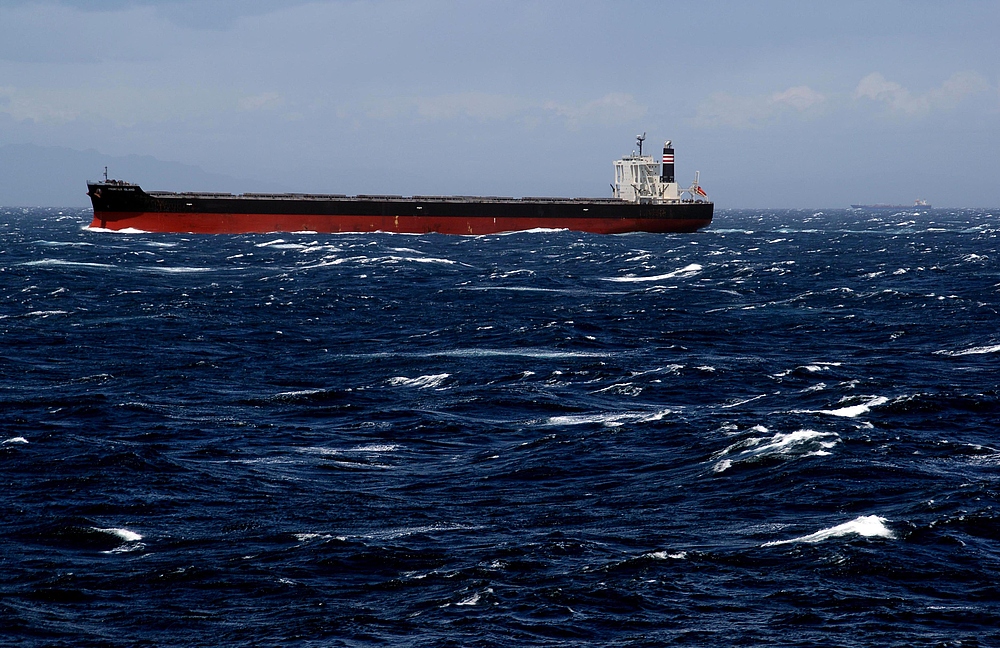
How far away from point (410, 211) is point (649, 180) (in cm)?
2999

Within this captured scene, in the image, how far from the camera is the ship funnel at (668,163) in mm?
124000

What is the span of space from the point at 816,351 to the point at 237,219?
8419 cm

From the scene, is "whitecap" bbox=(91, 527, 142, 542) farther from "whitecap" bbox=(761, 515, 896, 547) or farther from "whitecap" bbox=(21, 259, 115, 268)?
"whitecap" bbox=(21, 259, 115, 268)

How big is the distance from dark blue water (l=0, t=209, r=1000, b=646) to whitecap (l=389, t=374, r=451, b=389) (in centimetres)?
16

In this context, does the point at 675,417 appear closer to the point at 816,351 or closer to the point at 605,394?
the point at 605,394

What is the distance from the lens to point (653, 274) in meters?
73.0

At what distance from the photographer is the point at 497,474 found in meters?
23.6

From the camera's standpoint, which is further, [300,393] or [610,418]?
[300,393]

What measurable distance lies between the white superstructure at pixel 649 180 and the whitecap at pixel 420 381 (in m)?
92.4

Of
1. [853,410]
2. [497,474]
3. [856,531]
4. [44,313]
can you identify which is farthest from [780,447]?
[44,313]

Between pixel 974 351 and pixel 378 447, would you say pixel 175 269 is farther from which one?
pixel 974 351

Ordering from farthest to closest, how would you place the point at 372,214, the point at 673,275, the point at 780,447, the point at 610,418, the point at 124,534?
the point at 372,214 → the point at 673,275 → the point at 610,418 → the point at 780,447 → the point at 124,534

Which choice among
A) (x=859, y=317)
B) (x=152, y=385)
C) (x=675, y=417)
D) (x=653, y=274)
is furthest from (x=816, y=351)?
(x=653, y=274)

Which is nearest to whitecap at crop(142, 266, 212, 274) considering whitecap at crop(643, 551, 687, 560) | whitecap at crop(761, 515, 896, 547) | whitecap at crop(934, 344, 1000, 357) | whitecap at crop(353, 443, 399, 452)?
whitecap at crop(353, 443, 399, 452)
